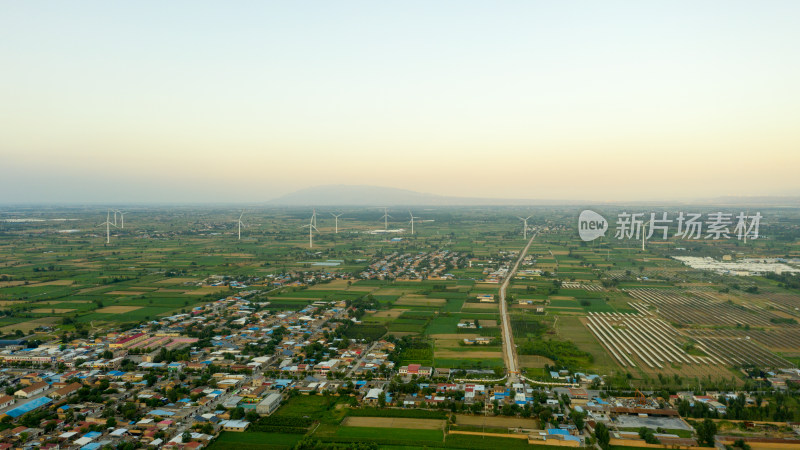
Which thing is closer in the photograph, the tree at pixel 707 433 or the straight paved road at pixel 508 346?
the tree at pixel 707 433

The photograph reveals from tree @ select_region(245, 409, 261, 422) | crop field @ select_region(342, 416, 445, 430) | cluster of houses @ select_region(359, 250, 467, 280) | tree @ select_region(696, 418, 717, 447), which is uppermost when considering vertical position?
tree @ select_region(696, 418, 717, 447)

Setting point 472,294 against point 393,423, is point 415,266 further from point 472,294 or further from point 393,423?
point 393,423

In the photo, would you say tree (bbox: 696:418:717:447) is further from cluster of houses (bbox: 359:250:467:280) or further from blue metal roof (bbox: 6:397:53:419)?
cluster of houses (bbox: 359:250:467:280)

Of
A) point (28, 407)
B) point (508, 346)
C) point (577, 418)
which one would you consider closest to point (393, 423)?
point (577, 418)

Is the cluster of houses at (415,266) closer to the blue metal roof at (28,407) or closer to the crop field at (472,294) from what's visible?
the crop field at (472,294)

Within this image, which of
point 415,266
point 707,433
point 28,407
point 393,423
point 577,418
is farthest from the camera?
point 415,266

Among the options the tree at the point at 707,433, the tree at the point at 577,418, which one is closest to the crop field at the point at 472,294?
the tree at the point at 577,418

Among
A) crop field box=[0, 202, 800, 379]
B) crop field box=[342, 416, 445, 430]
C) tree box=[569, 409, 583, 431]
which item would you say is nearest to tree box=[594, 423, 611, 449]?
tree box=[569, 409, 583, 431]

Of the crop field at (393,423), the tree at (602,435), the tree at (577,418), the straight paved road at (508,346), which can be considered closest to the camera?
the tree at (602,435)
